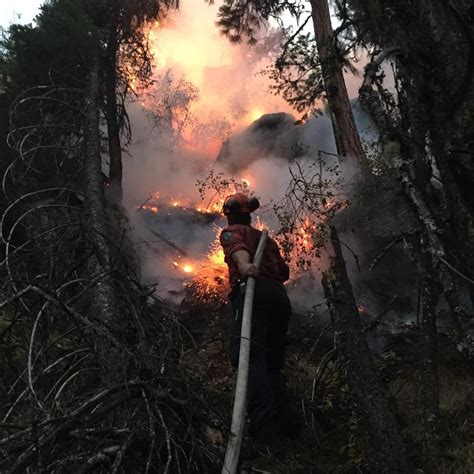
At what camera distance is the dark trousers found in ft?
11.1

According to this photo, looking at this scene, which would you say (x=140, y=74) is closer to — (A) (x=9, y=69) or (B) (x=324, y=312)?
(A) (x=9, y=69)

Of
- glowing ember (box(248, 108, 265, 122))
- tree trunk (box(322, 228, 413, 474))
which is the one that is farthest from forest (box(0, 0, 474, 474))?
glowing ember (box(248, 108, 265, 122))

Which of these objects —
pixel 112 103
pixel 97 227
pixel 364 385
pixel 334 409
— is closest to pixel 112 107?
pixel 112 103

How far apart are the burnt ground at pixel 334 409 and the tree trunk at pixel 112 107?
6.15 metres

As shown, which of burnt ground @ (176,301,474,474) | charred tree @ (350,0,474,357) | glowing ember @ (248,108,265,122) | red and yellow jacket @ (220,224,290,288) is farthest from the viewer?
glowing ember @ (248,108,265,122)

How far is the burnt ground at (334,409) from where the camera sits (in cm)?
309

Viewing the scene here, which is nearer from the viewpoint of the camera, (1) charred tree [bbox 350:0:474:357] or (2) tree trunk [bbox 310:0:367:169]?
(1) charred tree [bbox 350:0:474:357]

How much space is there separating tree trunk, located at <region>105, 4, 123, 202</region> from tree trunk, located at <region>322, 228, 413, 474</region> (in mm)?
7406

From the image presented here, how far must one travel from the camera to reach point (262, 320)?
152 inches

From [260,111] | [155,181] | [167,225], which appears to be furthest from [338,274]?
[260,111]

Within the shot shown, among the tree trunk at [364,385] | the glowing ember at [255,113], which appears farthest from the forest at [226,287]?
the glowing ember at [255,113]

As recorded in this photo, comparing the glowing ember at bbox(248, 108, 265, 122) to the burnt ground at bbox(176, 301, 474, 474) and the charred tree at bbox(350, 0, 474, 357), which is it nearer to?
the burnt ground at bbox(176, 301, 474, 474)

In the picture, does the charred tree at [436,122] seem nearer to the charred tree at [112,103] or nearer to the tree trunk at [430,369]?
the tree trunk at [430,369]

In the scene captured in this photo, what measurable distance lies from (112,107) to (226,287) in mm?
4438
